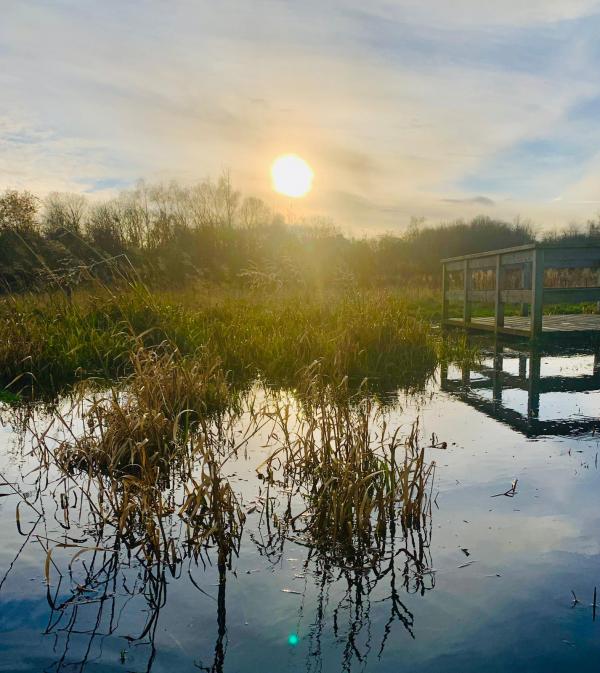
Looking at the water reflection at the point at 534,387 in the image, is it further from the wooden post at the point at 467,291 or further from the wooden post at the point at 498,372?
the wooden post at the point at 467,291

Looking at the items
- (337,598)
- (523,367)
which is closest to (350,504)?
(337,598)

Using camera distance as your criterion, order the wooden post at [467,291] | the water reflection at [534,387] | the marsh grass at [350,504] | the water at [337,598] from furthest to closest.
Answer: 1. the wooden post at [467,291]
2. the water reflection at [534,387]
3. the marsh grass at [350,504]
4. the water at [337,598]

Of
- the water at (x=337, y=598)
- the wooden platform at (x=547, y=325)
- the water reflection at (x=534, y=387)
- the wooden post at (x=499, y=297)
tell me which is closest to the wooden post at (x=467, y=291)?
the wooden platform at (x=547, y=325)

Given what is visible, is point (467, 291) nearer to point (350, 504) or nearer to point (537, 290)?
point (537, 290)

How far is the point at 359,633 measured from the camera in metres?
1.88

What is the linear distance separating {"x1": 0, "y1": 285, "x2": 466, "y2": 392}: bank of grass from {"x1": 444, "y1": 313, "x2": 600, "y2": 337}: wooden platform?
59.6 inches

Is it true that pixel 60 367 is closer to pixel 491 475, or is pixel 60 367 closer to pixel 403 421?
pixel 403 421

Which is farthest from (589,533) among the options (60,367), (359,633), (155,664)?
(60,367)

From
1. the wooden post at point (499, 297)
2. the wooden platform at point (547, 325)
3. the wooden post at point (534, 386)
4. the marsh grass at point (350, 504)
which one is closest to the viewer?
the marsh grass at point (350, 504)

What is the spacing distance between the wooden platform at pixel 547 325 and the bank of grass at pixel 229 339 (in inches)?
59.6

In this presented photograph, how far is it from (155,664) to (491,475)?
2.08 m

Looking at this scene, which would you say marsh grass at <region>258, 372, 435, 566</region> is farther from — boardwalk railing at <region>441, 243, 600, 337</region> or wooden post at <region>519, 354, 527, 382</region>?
boardwalk railing at <region>441, 243, 600, 337</region>

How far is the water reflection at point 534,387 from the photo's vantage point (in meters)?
4.42

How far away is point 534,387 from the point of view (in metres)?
5.72
